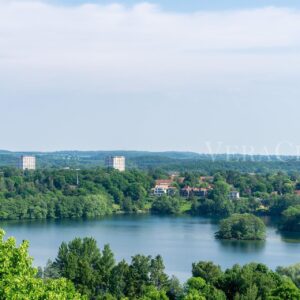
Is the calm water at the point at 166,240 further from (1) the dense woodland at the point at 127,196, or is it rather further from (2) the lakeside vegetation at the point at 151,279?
(2) the lakeside vegetation at the point at 151,279

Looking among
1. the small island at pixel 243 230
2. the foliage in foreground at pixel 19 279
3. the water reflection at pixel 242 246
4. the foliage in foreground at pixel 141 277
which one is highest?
the foliage in foreground at pixel 19 279

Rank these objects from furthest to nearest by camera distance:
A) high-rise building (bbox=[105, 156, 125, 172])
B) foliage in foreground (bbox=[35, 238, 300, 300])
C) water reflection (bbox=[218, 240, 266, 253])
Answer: high-rise building (bbox=[105, 156, 125, 172])
water reflection (bbox=[218, 240, 266, 253])
foliage in foreground (bbox=[35, 238, 300, 300])

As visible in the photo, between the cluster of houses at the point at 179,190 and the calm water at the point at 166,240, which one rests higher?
the cluster of houses at the point at 179,190

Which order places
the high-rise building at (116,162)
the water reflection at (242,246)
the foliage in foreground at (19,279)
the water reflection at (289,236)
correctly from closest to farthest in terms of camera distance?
the foliage in foreground at (19,279)
the water reflection at (242,246)
the water reflection at (289,236)
the high-rise building at (116,162)

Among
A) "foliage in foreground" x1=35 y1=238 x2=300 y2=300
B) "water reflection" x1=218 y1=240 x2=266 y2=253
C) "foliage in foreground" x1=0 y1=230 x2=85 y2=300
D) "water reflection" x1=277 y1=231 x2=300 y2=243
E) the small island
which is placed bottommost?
"water reflection" x1=218 y1=240 x2=266 y2=253

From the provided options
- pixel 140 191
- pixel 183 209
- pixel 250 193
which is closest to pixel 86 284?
pixel 183 209

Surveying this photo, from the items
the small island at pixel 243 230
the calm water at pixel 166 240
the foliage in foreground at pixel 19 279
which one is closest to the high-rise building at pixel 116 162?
the calm water at pixel 166 240

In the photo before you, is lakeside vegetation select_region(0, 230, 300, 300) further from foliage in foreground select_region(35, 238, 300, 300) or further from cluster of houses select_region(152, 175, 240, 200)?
cluster of houses select_region(152, 175, 240, 200)

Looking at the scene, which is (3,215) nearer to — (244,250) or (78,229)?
(78,229)

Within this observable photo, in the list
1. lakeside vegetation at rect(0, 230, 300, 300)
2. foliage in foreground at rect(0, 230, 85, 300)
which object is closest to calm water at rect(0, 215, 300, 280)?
lakeside vegetation at rect(0, 230, 300, 300)
